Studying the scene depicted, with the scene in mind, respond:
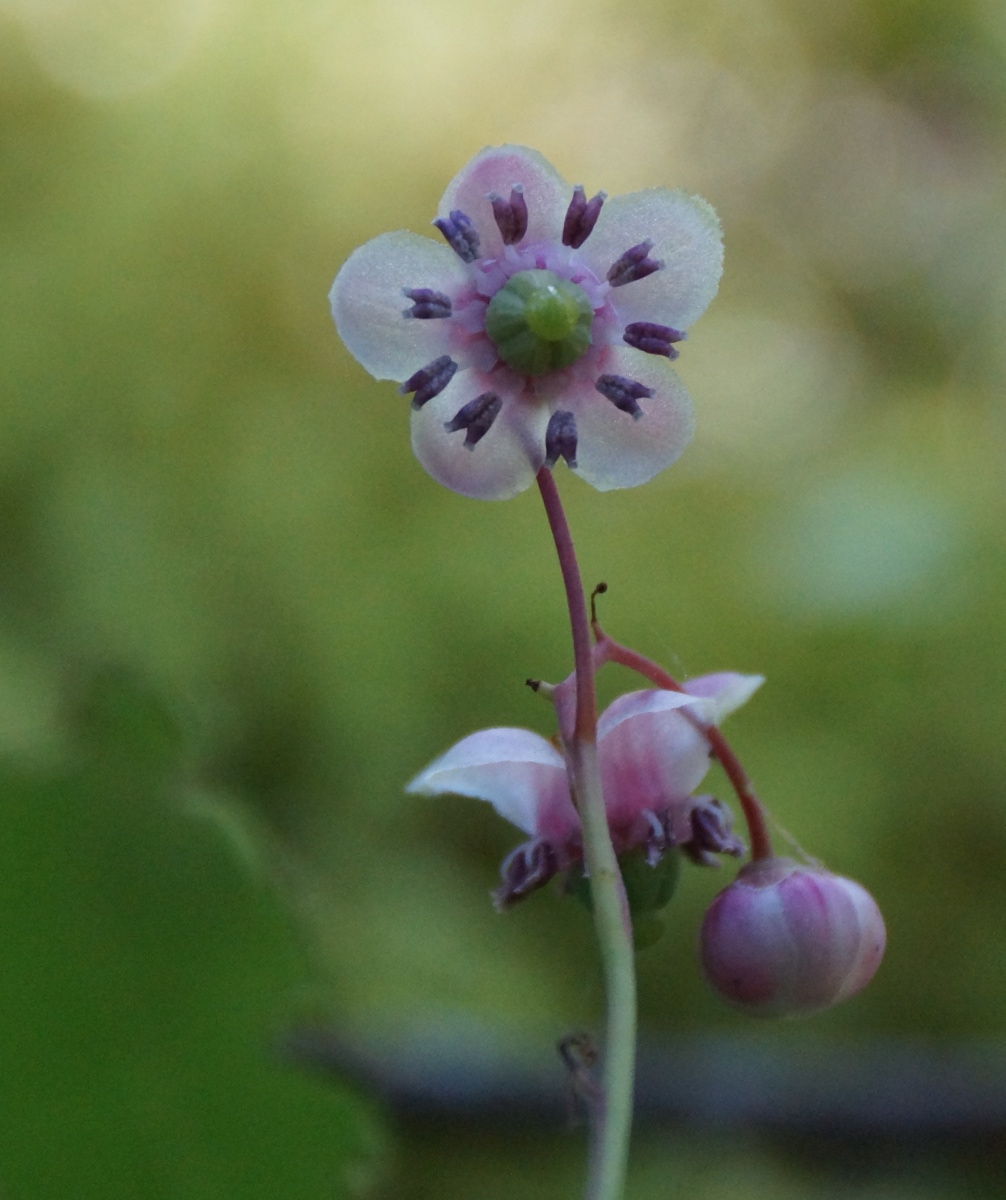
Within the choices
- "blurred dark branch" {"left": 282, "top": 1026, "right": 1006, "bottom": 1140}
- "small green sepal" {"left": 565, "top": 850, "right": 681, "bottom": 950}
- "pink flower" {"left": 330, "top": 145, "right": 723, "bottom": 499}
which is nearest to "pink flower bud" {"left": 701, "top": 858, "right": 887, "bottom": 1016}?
"small green sepal" {"left": 565, "top": 850, "right": 681, "bottom": 950}

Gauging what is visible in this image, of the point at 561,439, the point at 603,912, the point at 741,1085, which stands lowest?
the point at 603,912

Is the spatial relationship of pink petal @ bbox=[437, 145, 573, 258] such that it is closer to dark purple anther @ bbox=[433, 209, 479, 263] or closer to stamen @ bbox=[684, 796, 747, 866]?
dark purple anther @ bbox=[433, 209, 479, 263]

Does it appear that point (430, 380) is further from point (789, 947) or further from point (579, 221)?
point (789, 947)

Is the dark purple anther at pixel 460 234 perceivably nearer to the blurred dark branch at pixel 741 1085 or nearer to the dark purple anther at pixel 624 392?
the dark purple anther at pixel 624 392

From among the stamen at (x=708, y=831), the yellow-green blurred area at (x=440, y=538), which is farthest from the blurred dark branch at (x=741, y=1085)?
the stamen at (x=708, y=831)

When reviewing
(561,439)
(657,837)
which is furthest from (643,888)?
(561,439)

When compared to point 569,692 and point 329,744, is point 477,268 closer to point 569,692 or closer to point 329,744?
point 569,692
